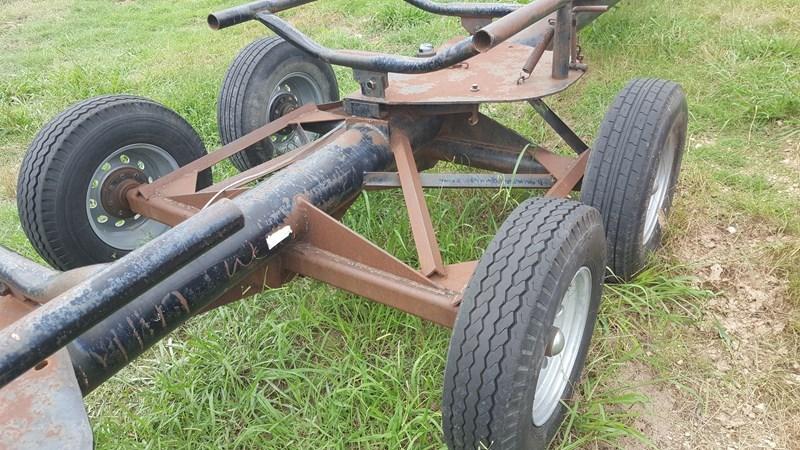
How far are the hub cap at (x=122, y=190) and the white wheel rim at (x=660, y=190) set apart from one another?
2.19 meters

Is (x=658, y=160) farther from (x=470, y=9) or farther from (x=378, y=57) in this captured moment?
(x=470, y=9)

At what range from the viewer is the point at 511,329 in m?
1.91

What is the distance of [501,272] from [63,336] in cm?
114

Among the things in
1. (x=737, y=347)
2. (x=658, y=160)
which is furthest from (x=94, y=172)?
(x=737, y=347)

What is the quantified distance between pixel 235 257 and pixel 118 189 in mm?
1109

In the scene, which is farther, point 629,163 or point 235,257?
point 629,163

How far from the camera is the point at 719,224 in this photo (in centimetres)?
342

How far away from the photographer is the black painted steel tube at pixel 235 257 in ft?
6.43

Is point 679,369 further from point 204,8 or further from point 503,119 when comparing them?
point 204,8

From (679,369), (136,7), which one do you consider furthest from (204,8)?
(679,369)

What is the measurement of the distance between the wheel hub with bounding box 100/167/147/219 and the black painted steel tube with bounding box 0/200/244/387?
1.40 m

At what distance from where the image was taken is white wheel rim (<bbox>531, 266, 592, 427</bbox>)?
228 cm

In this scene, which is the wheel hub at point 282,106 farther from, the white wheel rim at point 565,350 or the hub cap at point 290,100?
the white wheel rim at point 565,350

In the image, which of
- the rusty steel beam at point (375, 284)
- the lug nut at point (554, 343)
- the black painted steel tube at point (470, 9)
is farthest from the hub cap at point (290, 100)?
the lug nut at point (554, 343)
